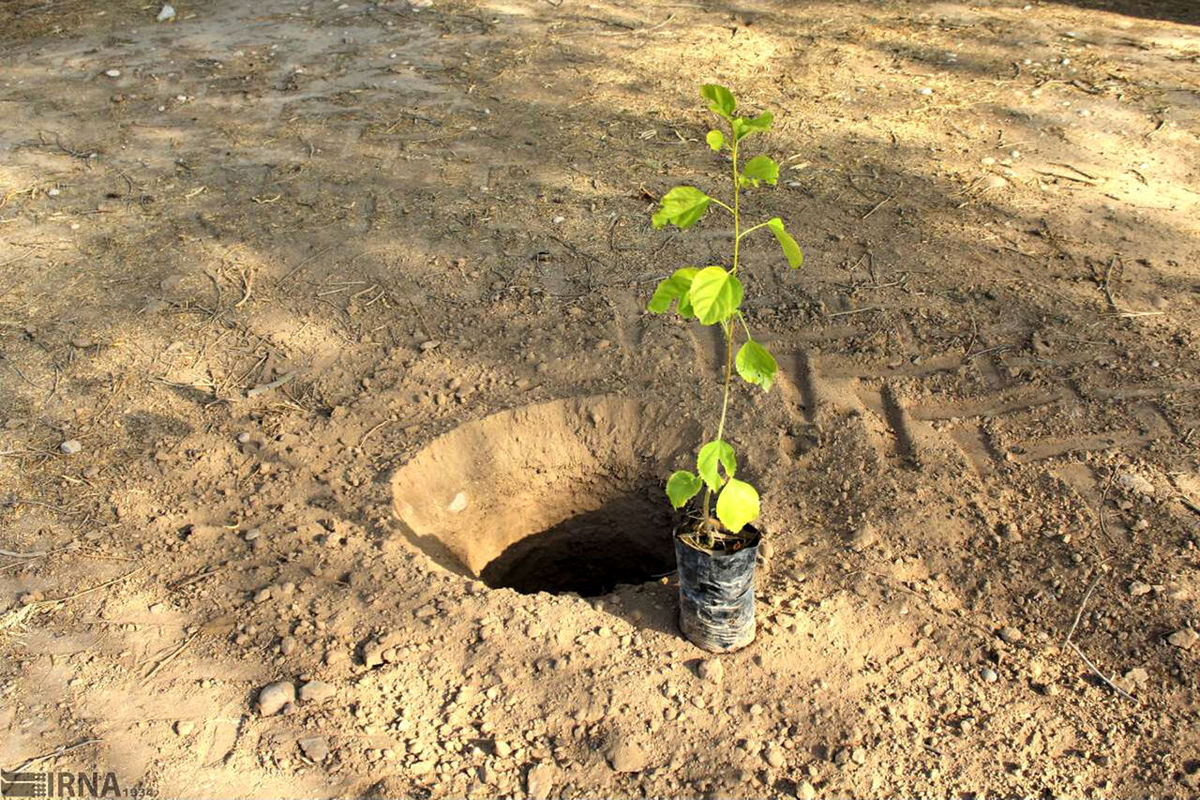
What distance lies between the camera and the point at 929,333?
3.78 m

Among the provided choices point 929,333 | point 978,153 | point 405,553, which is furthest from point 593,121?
point 405,553

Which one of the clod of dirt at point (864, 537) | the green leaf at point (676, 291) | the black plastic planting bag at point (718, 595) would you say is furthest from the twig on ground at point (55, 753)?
the clod of dirt at point (864, 537)

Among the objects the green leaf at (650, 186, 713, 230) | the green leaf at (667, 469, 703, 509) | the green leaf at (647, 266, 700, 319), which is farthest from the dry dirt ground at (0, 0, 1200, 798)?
the green leaf at (650, 186, 713, 230)

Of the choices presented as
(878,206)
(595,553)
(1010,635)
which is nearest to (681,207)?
(1010,635)

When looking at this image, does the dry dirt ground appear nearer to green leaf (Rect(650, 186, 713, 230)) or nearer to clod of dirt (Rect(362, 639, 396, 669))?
clod of dirt (Rect(362, 639, 396, 669))

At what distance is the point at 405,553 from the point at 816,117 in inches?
141

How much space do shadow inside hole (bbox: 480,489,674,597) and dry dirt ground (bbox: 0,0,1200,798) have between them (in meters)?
0.03

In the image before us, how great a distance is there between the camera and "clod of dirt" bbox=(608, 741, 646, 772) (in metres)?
2.45

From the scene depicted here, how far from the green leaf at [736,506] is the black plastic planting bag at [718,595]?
17 cm

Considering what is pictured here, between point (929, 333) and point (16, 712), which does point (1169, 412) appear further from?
point (16, 712)

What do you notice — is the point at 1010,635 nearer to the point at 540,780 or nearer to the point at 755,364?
the point at 755,364

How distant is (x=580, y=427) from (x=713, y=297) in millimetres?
1361

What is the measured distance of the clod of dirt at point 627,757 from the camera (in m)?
2.45

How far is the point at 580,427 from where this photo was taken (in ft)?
11.6
